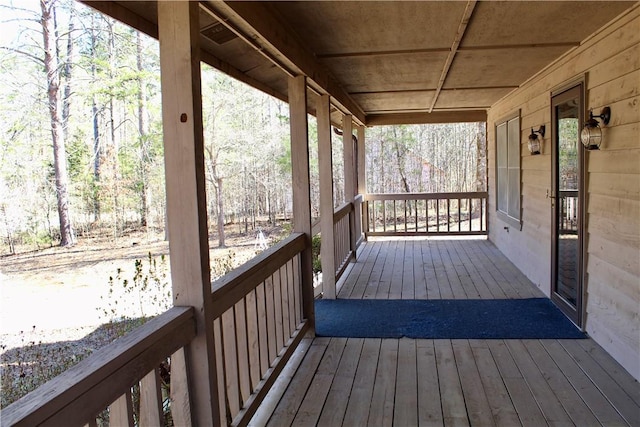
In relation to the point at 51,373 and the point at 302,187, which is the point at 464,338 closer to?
the point at 302,187

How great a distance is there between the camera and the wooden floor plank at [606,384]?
2.46 metres

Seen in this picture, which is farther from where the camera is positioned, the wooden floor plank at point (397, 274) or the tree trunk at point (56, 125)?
the tree trunk at point (56, 125)

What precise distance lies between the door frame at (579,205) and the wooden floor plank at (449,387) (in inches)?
42.3

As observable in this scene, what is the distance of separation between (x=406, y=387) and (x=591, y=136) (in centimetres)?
206

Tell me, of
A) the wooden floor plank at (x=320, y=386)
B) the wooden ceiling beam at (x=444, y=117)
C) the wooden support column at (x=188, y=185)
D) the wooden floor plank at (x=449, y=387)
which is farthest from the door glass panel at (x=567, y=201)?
the wooden ceiling beam at (x=444, y=117)

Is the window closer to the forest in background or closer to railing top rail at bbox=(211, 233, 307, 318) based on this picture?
railing top rail at bbox=(211, 233, 307, 318)

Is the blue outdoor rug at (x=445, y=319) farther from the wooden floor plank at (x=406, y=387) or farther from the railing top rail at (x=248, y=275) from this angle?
the railing top rail at (x=248, y=275)

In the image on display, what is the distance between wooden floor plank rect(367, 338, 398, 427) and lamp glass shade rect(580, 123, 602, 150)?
1.94 metres

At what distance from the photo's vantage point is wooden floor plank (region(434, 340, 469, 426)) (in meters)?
2.49

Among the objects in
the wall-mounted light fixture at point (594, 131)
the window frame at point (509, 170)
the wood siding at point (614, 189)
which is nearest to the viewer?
the wood siding at point (614, 189)

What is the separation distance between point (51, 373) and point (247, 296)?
3.32 m

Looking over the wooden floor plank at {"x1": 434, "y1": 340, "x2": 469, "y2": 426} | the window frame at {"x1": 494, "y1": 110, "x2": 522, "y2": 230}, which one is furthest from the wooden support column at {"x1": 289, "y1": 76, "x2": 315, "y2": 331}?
the window frame at {"x1": 494, "y1": 110, "x2": 522, "y2": 230}

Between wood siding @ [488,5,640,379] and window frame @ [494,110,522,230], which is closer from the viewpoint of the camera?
wood siding @ [488,5,640,379]

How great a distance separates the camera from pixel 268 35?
103 inches
